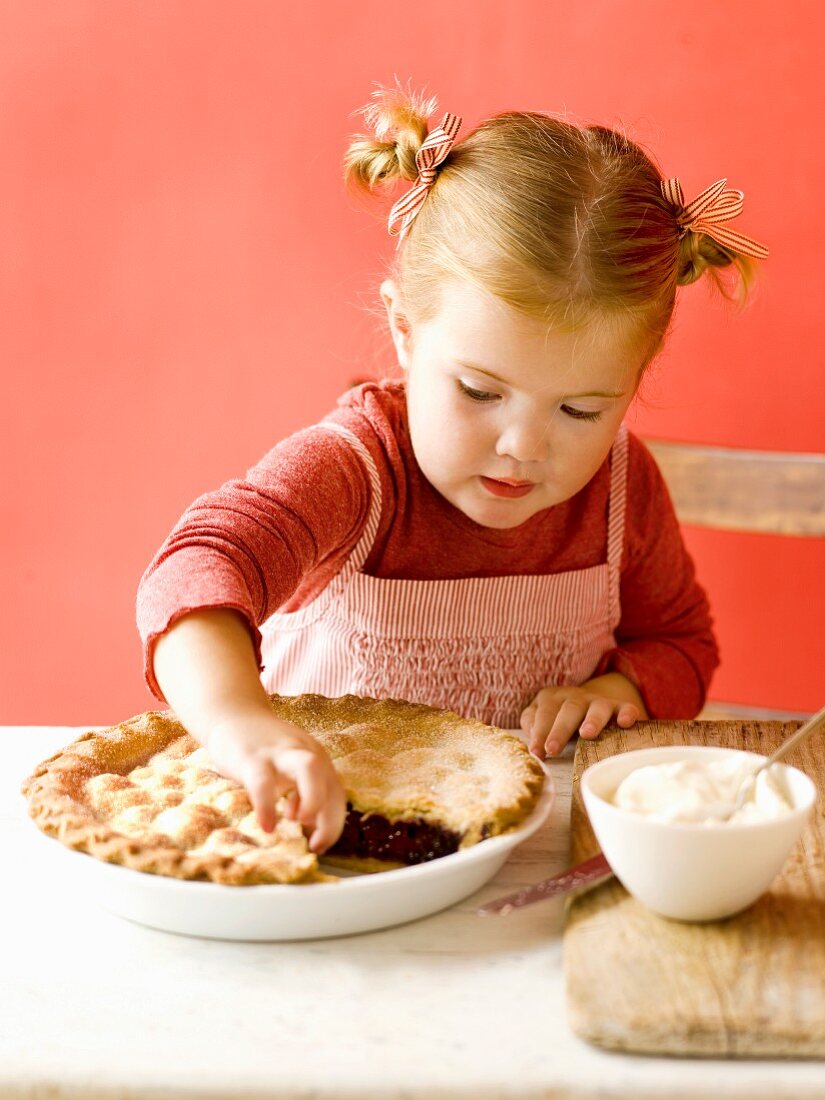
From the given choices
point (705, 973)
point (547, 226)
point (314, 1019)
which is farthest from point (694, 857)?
point (547, 226)

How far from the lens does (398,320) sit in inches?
49.4

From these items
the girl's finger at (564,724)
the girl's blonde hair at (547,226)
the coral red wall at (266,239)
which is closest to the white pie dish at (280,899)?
the girl's finger at (564,724)

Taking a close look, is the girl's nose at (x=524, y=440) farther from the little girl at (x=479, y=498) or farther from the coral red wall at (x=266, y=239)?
the coral red wall at (x=266, y=239)

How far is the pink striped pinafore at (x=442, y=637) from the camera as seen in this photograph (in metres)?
1.31

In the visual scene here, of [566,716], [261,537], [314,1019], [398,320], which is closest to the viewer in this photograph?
[314,1019]

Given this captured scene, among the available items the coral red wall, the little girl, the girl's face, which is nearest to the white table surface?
the little girl

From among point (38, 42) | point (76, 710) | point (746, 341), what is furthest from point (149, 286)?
point (746, 341)

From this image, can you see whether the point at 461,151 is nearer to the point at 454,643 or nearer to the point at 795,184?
the point at 454,643

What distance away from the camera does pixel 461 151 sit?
3.87ft

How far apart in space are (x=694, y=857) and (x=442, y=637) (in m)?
0.65

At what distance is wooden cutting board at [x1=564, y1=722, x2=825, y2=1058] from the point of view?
620mm

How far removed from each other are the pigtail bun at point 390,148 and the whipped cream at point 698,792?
2.28 ft

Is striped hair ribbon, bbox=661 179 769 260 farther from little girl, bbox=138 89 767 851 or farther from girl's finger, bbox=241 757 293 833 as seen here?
girl's finger, bbox=241 757 293 833

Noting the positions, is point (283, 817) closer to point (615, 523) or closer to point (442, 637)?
point (442, 637)
